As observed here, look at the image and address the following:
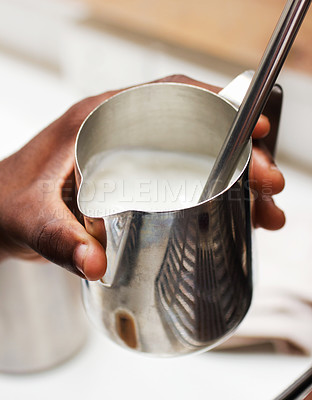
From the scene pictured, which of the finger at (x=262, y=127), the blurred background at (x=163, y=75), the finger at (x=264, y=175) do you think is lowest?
the blurred background at (x=163, y=75)

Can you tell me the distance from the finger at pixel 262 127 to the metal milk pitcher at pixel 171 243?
4cm

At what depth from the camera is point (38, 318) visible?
0.40m

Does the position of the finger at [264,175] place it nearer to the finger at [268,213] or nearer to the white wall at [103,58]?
the finger at [268,213]

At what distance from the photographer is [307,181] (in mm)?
548

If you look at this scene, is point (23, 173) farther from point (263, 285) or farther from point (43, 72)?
point (43, 72)

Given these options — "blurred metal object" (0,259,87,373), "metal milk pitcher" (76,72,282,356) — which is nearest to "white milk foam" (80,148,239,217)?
"metal milk pitcher" (76,72,282,356)

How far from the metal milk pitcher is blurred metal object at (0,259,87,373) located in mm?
98

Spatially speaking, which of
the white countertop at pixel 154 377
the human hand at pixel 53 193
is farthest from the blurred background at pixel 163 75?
the human hand at pixel 53 193

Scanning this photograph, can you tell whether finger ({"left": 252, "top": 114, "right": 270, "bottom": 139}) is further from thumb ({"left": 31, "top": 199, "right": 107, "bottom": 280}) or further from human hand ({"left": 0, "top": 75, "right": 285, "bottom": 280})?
thumb ({"left": 31, "top": 199, "right": 107, "bottom": 280})

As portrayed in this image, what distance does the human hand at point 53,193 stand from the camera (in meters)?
0.27

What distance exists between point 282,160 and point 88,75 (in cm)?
23

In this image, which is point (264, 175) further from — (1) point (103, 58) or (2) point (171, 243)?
(1) point (103, 58)

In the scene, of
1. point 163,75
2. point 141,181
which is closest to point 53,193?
point 141,181

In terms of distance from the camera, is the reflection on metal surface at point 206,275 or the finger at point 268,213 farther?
the finger at point 268,213
